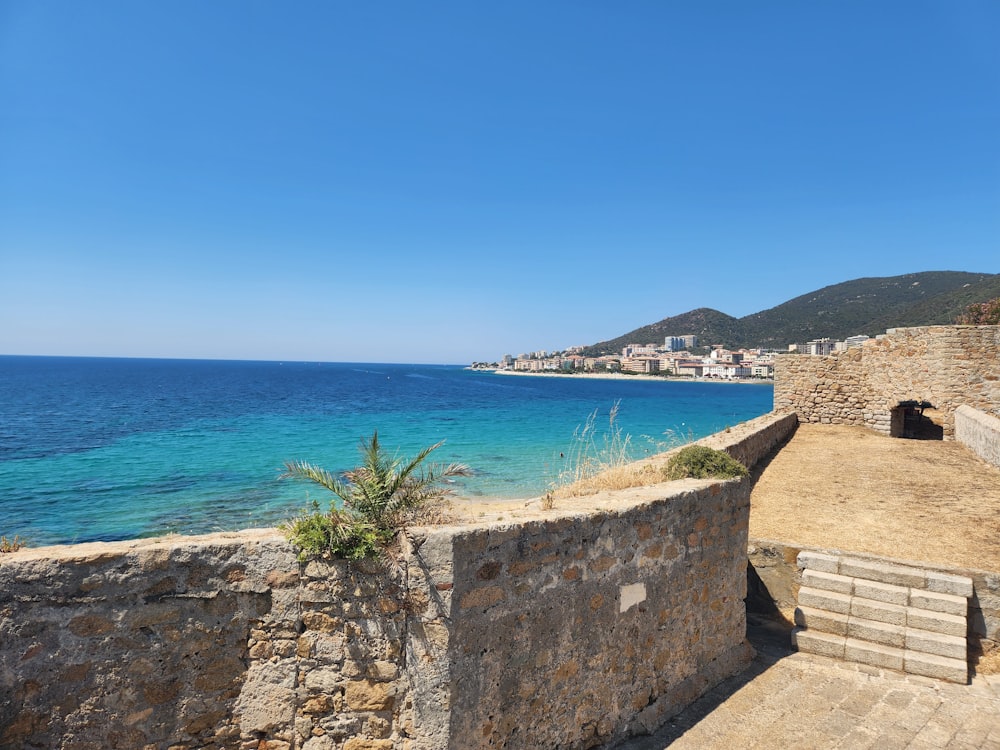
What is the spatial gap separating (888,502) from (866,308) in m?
80.1

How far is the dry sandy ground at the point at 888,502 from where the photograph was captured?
6.53 meters

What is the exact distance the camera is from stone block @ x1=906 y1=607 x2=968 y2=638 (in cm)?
520

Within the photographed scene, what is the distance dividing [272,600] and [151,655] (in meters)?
0.70

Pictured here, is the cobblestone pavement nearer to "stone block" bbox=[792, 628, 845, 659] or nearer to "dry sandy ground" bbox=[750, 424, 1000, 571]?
"stone block" bbox=[792, 628, 845, 659]

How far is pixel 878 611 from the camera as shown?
18.2 ft

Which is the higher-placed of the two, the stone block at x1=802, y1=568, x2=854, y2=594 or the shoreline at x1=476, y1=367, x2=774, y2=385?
the stone block at x1=802, y1=568, x2=854, y2=594

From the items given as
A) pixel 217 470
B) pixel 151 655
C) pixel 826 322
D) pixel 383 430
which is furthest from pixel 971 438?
pixel 826 322

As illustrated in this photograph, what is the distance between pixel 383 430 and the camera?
31.7m

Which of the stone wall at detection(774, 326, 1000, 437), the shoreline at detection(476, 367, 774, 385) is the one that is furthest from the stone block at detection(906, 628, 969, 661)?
the shoreline at detection(476, 367, 774, 385)

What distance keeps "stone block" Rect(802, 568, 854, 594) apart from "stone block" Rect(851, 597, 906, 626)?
0.20 metres

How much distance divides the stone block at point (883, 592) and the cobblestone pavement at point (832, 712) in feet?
2.68

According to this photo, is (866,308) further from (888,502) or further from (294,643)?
(294,643)

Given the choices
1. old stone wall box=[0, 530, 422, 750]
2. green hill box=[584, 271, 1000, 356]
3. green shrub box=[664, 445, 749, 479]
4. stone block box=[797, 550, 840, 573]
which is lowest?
stone block box=[797, 550, 840, 573]

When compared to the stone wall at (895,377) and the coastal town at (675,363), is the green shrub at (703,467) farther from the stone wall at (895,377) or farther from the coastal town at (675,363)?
the coastal town at (675,363)
